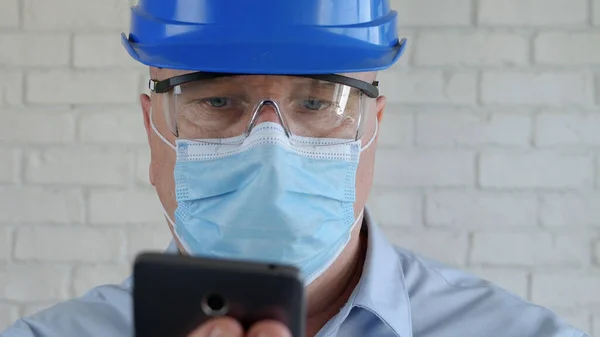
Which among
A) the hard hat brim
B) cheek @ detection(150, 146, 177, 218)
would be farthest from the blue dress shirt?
the hard hat brim

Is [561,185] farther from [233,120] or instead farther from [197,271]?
[197,271]

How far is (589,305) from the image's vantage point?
161 cm

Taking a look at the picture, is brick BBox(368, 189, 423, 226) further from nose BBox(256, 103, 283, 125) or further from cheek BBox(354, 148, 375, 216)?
nose BBox(256, 103, 283, 125)

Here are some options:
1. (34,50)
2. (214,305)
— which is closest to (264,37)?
(214,305)

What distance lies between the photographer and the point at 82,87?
5.36 feet

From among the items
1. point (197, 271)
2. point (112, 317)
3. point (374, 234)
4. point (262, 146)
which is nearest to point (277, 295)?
point (197, 271)

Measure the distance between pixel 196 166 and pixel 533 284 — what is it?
93 centimetres

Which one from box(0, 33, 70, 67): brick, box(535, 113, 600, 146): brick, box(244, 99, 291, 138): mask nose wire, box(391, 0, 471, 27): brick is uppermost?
box(391, 0, 471, 27): brick

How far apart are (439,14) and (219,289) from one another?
1.21 m

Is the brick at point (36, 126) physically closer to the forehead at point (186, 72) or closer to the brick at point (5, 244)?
the brick at point (5, 244)

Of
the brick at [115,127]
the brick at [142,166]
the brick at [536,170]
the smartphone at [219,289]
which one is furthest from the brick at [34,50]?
the smartphone at [219,289]

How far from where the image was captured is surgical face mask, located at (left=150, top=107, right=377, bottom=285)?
93 cm

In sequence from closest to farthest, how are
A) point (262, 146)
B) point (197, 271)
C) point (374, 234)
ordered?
point (197, 271) → point (262, 146) → point (374, 234)

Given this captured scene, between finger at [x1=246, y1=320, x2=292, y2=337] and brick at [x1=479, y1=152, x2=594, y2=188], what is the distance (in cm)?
118
